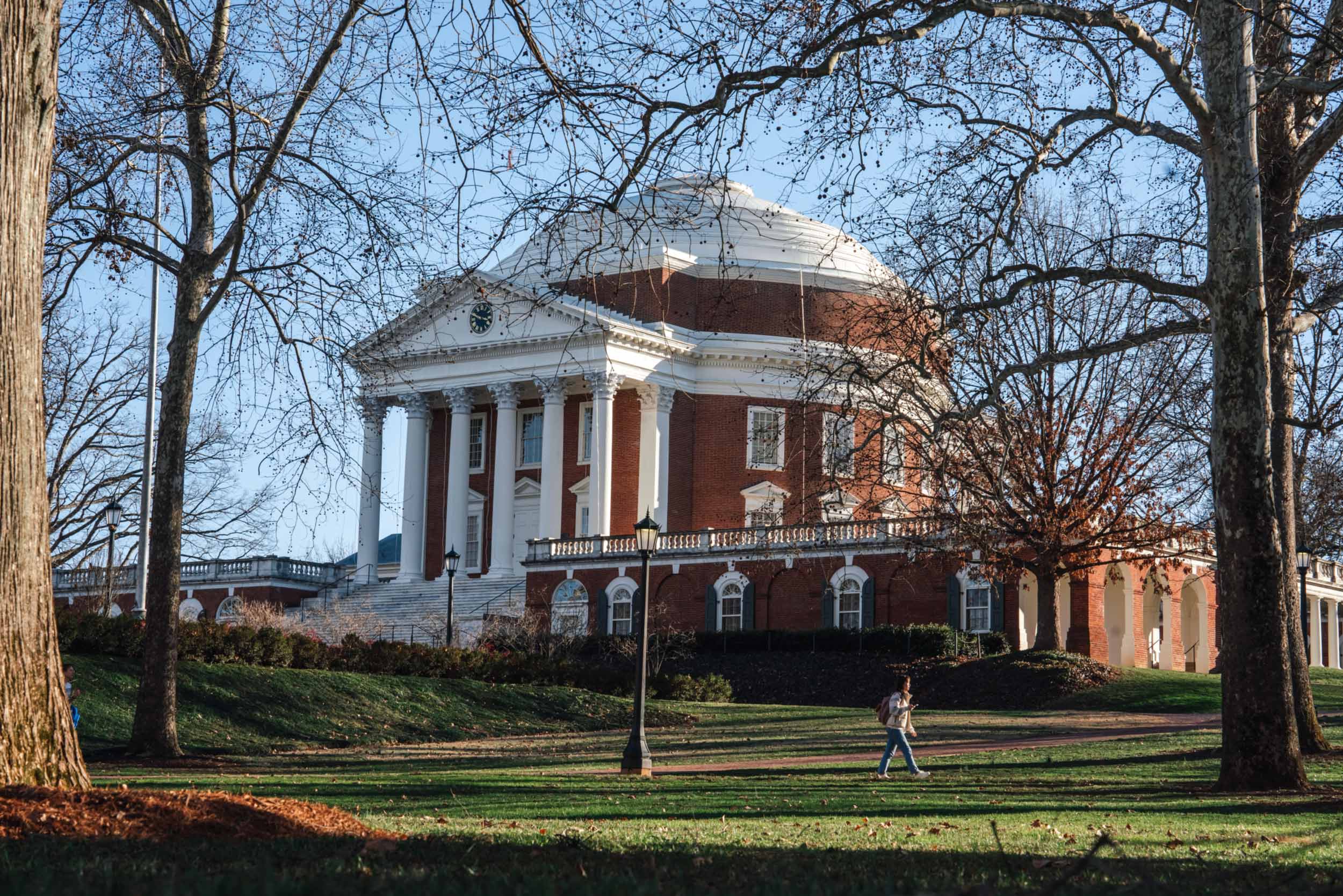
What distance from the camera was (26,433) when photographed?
9.00 m

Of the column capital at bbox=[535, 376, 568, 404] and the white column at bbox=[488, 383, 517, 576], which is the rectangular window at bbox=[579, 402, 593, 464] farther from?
the white column at bbox=[488, 383, 517, 576]

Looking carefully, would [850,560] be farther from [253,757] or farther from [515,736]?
[253,757]

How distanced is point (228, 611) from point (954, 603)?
1297 inches

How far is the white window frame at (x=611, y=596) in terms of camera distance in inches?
2077

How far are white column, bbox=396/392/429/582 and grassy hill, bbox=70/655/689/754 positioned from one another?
88.5ft

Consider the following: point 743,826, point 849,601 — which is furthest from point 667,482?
point 743,826

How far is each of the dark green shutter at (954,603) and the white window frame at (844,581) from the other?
3.04 metres

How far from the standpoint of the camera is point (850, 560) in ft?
159

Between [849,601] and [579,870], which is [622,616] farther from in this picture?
[579,870]

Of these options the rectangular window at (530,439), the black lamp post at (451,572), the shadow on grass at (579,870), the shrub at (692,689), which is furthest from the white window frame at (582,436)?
the shadow on grass at (579,870)

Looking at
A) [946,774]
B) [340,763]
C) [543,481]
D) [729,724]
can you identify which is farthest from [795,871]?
[543,481]

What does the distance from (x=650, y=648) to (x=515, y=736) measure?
1681 cm

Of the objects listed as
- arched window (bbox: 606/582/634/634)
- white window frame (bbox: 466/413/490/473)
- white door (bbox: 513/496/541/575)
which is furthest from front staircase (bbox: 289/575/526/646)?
white window frame (bbox: 466/413/490/473)

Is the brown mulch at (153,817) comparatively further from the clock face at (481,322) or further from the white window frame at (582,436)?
the white window frame at (582,436)
